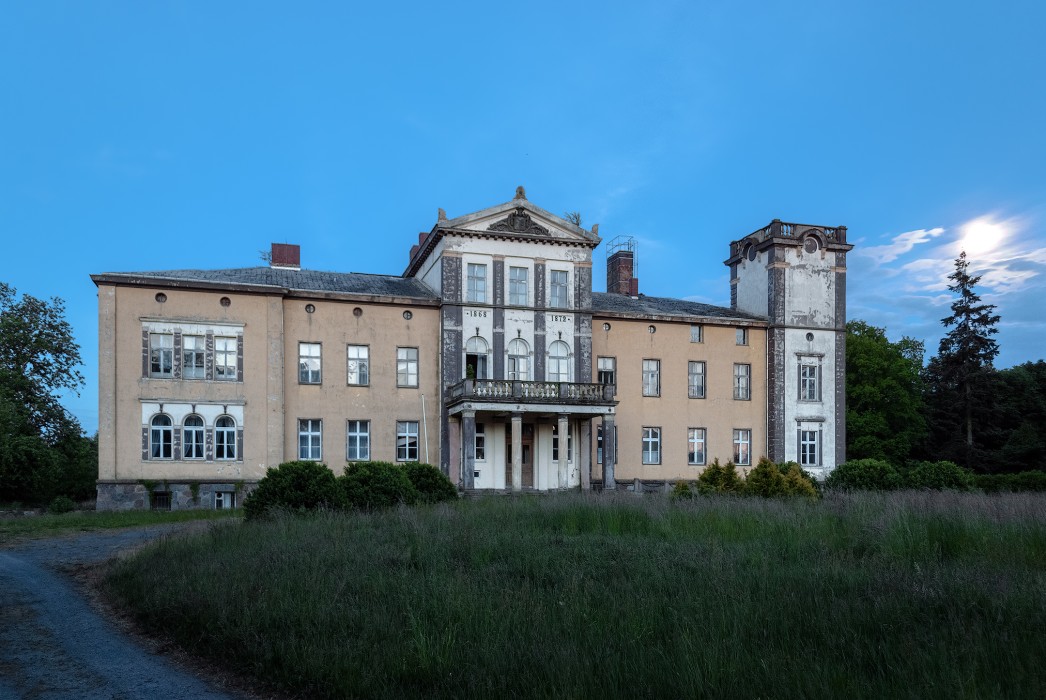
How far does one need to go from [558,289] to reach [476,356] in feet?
14.6

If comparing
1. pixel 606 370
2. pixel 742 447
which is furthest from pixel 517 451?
pixel 742 447

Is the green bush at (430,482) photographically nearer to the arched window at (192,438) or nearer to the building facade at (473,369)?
the building facade at (473,369)

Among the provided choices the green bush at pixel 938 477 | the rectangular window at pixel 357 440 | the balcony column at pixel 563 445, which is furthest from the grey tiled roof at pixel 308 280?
the green bush at pixel 938 477

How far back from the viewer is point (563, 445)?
107ft

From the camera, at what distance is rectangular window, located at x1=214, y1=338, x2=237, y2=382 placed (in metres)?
32.1

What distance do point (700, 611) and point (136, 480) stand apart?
90.1 feet

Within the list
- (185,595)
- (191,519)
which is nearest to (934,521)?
(185,595)

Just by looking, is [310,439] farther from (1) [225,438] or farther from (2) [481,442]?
(2) [481,442]

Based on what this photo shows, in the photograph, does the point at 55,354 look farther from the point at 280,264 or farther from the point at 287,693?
the point at 287,693

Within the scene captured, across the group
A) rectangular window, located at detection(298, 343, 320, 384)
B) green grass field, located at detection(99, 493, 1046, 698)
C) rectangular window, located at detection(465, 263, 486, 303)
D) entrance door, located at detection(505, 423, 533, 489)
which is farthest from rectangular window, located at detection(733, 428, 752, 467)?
green grass field, located at detection(99, 493, 1046, 698)

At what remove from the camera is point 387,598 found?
9750mm

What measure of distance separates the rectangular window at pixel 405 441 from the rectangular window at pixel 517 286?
6.52 metres

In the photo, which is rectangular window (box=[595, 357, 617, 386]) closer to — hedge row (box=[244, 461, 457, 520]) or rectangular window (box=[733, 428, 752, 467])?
rectangular window (box=[733, 428, 752, 467])

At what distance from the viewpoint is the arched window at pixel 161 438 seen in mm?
31188
